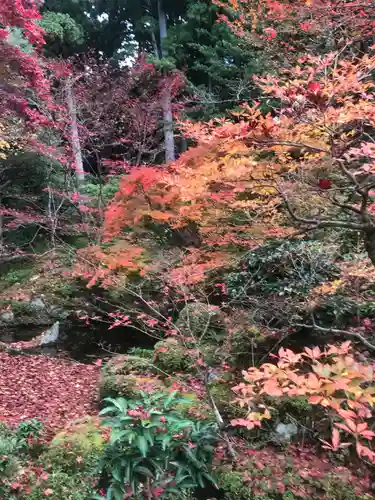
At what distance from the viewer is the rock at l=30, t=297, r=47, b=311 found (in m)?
8.24

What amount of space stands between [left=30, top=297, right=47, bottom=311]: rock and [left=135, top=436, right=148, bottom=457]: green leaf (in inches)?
264

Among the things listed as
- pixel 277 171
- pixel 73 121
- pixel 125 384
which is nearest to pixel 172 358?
pixel 125 384

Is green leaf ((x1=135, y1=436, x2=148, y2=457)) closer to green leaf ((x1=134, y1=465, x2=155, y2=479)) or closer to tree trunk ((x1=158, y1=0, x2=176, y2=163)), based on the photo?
green leaf ((x1=134, y1=465, x2=155, y2=479))

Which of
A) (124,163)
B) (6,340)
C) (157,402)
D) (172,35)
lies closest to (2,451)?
(157,402)

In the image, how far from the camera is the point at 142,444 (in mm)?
2227

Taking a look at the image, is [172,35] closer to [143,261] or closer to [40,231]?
[40,231]

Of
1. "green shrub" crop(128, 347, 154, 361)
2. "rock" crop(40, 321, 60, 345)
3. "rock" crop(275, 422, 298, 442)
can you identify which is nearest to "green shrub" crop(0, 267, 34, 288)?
"rock" crop(40, 321, 60, 345)

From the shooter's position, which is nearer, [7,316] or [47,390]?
[47,390]

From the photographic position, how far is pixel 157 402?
2.65 m

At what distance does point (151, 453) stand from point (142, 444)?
17cm

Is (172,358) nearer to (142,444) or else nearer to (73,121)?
(142,444)

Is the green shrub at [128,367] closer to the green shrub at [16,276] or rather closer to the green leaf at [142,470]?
the green leaf at [142,470]

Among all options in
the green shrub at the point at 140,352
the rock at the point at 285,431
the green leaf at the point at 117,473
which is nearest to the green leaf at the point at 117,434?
the green leaf at the point at 117,473

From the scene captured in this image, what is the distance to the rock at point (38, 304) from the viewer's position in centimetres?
824
